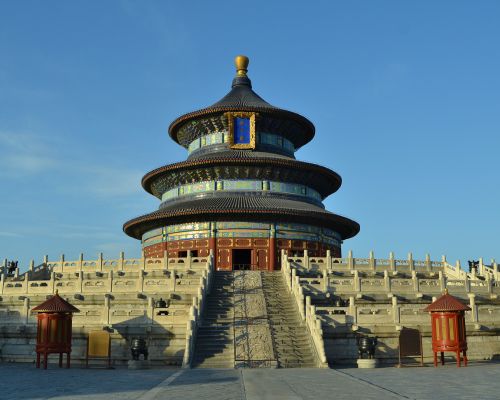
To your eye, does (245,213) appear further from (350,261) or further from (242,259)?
(350,261)

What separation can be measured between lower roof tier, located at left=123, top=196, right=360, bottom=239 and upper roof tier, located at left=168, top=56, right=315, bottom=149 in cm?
813

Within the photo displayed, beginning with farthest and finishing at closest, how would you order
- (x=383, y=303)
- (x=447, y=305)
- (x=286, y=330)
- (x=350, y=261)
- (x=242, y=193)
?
(x=242, y=193)
(x=350, y=261)
(x=383, y=303)
(x=286, y=330)
(x=447, y=305)

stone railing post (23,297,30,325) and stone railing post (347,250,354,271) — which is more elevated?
stone railing post (347,250,354,271)

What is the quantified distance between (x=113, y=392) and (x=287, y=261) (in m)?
20.4

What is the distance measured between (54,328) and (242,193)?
27630 mm

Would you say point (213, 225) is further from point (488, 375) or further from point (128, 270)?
point (488, 375)

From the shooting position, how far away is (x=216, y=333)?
26047 mm

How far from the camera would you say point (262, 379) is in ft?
60.2

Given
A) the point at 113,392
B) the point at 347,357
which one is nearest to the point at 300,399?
the point at 113,392

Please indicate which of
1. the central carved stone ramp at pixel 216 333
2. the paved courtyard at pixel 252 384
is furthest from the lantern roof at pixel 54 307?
the central carved stone ramp at pixel 216 333

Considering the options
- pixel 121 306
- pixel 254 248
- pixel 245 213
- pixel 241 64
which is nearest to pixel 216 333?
pixel 121 306

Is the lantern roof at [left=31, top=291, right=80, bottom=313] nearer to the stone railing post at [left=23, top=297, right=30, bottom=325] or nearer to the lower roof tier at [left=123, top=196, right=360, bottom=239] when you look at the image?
the stone railing post at [left=23, top=297, right=30, bottom=325]

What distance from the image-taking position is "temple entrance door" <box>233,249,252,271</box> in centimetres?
4770

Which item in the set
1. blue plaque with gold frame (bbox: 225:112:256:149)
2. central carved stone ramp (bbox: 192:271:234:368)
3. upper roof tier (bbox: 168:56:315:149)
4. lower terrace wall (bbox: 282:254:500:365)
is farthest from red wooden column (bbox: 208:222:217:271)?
central carved stone ramp (bbox: 192:271:234:368)
